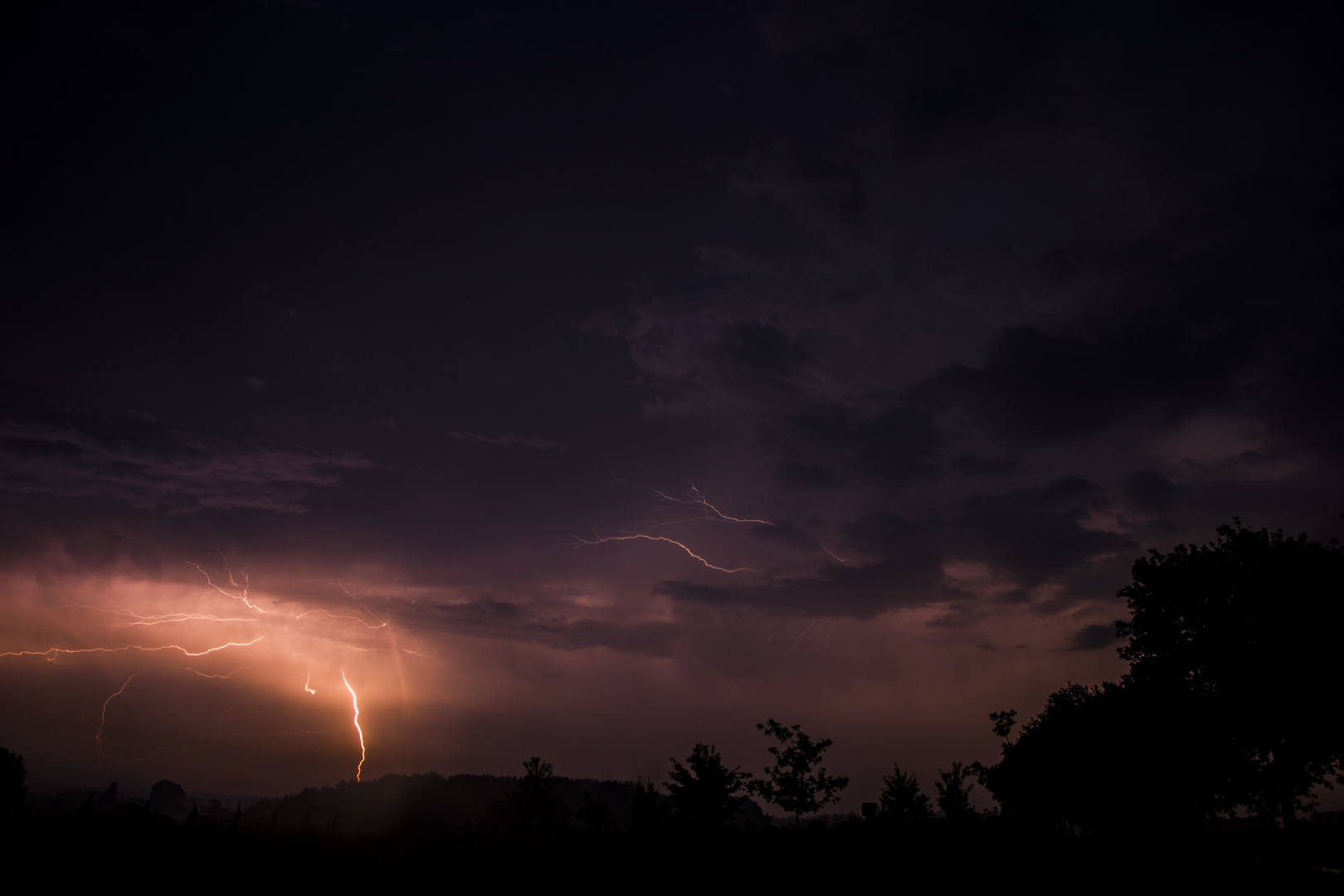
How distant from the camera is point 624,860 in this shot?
1909 centimetres

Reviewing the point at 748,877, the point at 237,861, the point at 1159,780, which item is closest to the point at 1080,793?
the point at 1159,780

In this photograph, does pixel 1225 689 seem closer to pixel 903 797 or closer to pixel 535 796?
pixel 903 797

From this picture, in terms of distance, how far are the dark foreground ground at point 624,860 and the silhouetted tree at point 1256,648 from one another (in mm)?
3458

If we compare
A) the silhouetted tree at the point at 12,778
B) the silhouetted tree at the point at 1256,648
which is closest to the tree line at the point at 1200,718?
the silhouetted tree at the point at 1256,648

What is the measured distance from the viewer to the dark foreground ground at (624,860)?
15555 millimetres

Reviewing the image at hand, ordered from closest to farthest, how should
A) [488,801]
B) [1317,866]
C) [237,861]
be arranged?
[237,861], [1317,866], [488,801]

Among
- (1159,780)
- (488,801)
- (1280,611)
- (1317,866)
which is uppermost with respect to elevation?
(1280,611)

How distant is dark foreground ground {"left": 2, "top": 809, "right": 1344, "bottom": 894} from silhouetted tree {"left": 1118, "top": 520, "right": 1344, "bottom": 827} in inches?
136

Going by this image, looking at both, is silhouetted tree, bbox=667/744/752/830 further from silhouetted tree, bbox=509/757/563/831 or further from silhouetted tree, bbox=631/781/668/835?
silhouetted tree, bbox=509/757/563/831

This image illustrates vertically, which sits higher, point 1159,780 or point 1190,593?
point 1190,593

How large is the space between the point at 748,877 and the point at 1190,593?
2303cm

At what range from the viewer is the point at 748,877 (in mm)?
17969

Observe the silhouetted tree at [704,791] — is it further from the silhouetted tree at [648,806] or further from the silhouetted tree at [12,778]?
the silhouetted tree at [12,778]

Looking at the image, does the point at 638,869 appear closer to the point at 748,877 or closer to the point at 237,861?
the point at 748,877
